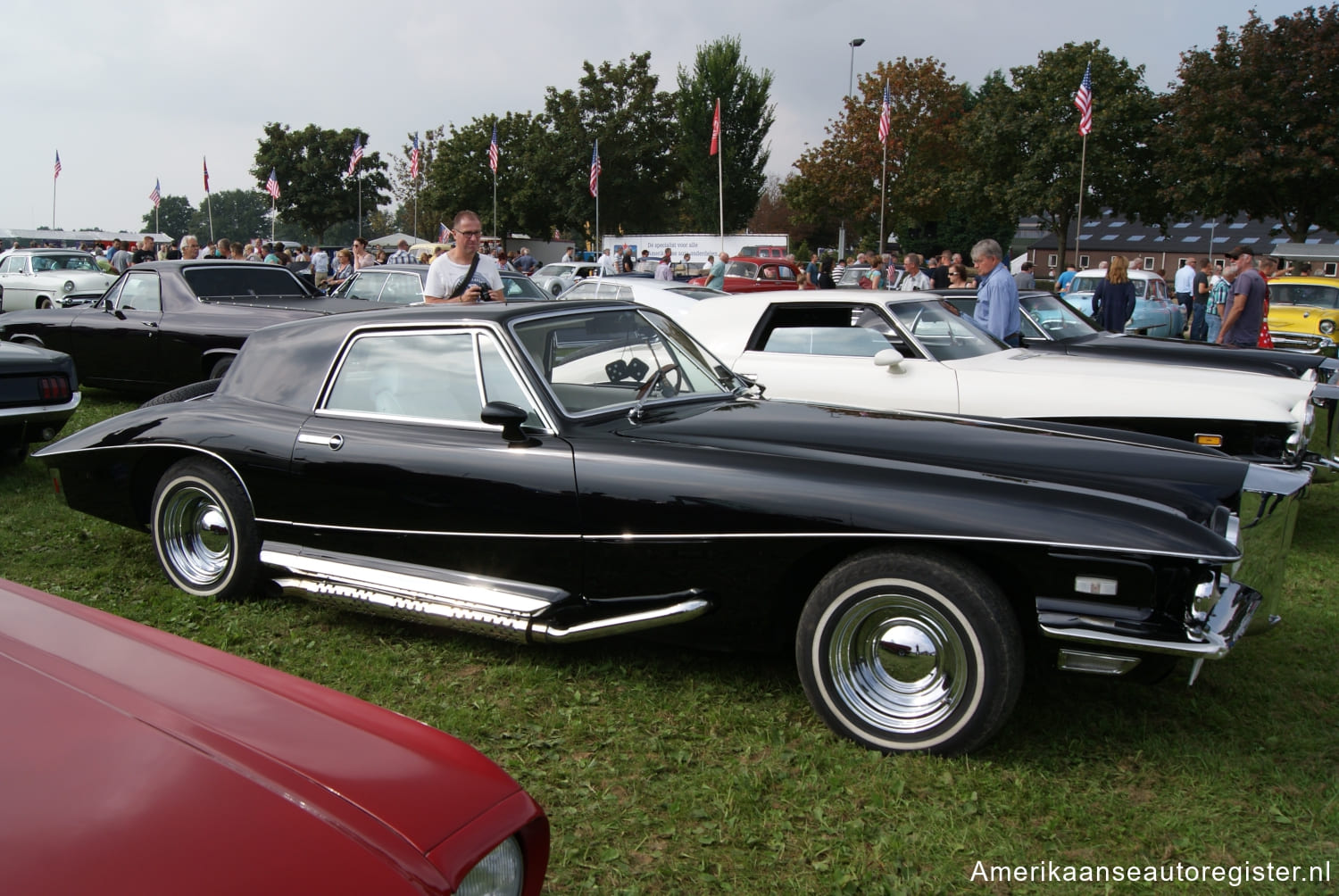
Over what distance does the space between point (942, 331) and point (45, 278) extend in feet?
58.0

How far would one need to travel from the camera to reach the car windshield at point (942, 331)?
6.28 m

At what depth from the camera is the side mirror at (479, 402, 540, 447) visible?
3492 millimetres

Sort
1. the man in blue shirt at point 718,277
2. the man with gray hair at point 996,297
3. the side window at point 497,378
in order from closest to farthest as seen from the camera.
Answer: the side window at point 497,378, the man with gray hair at point 996,297, the man in blue shirt at point 718,277

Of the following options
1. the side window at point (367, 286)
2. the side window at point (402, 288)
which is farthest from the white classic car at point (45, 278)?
the side window at point (402, 288)

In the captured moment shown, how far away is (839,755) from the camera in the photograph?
3062 millimetres

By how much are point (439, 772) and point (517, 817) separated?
0.15 metres

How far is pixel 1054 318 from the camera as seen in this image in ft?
28.1

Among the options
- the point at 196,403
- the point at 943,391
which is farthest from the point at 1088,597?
the point at 196,403

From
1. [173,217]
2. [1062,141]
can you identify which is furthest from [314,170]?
[173,217]

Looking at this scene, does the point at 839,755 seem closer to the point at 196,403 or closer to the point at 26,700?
the point at 26,700

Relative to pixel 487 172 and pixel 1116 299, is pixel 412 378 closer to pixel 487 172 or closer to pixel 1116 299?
pixel 1116 299

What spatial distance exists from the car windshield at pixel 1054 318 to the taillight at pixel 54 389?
760 cm

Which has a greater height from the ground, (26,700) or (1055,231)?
(1055,231)

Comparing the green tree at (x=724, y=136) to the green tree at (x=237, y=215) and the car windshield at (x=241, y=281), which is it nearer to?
the car windshield at (x=241, y=281)
